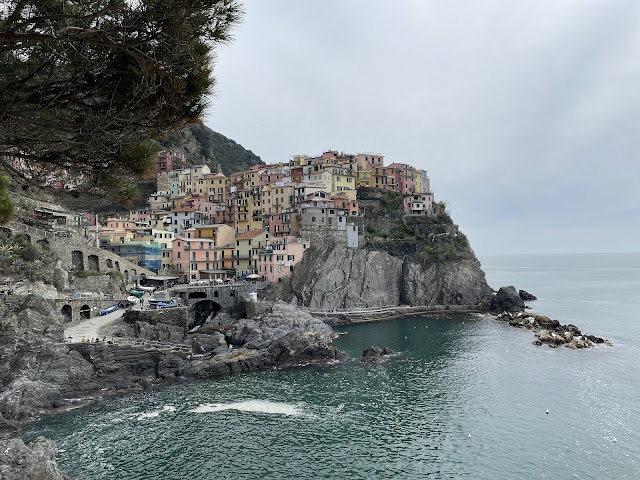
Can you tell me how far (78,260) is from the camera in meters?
53.2

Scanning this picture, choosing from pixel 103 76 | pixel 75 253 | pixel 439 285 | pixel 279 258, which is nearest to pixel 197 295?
pixel 279 258

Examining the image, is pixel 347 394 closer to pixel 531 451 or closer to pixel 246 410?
pixel 246 410

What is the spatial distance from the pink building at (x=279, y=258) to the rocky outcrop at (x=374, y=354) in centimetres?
2636

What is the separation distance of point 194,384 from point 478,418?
21.2 metres

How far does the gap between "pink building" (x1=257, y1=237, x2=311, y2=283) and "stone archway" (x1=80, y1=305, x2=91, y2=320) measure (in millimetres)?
27951

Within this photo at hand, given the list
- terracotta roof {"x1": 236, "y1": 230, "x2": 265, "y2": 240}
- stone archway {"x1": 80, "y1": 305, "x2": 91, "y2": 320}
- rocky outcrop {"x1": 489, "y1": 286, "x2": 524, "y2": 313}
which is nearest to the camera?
stone archway {"x1": 80, "y1": 305, "x2": 91, "y2": 320}

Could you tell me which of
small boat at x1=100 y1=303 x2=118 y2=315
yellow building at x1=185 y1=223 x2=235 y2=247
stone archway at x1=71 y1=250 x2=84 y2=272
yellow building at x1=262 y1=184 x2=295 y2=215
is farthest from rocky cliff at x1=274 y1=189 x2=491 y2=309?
stone archway at x1=71 y1=250 x2=84 y2=272

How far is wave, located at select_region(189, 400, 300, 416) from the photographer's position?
3082 centimetres

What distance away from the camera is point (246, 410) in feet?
102

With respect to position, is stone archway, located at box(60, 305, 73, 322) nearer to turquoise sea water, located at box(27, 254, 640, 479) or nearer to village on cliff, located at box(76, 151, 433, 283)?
turquoise sea water, located at box(27, 254, 640, 479)

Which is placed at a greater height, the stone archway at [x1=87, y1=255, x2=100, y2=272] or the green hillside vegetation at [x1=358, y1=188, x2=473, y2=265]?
the green hillside vegetation at [x1=358, y1=188, x2=473, y2=265]

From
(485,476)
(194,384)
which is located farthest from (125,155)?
(194,384)

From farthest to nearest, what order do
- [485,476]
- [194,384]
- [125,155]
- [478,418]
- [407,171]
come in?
[407,171], [194,384], [478,418], [485,476], [125,155]

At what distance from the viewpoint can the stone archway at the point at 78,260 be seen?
172 ft
